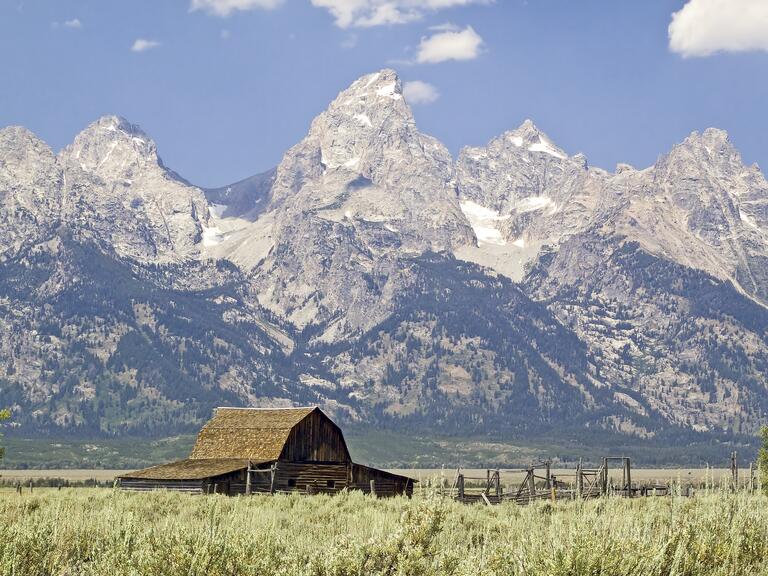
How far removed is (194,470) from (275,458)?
560cm

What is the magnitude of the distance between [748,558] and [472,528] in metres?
9.78

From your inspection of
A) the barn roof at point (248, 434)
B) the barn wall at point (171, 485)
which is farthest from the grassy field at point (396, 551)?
the barn roof at point (248, 434)

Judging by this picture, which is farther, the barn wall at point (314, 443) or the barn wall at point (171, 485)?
the barn wall at point (314, 443)

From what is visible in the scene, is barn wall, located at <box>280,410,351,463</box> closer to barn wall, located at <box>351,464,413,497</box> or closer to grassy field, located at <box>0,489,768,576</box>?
barn wall, located at <box>351,464,413,497</box>

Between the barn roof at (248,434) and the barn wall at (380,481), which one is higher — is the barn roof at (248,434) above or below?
above

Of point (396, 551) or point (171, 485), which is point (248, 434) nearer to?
point (171, 485)

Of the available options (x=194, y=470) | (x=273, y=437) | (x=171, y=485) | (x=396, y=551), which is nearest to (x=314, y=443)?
(x=273, y=437)

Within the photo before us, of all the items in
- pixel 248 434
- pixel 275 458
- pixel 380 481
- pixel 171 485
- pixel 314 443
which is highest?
pixel 248 434

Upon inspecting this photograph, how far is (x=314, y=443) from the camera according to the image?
2798 inches

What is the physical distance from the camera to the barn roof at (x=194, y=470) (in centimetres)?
6112

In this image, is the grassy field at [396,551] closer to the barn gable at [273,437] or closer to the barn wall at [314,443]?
the barn gable at [273,437]

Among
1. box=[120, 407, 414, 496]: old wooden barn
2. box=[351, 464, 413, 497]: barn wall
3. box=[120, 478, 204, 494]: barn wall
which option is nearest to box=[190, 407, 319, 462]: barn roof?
box=[120, 407, 414, 496]: old wooden barn

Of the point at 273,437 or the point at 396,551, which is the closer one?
the point at 396,551

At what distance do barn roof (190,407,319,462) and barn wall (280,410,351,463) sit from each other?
60cm
